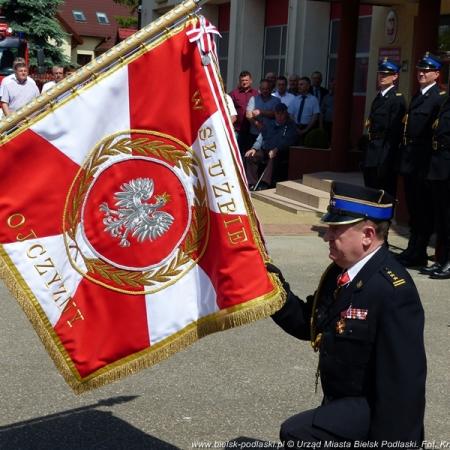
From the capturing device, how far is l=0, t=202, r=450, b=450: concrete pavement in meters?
5.14

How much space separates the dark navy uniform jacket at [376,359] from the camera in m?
3.46

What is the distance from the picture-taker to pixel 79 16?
81.2 metres

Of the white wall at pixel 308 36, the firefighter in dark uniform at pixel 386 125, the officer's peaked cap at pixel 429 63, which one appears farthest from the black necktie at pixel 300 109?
the officer's peaked cap at pixel 429 63

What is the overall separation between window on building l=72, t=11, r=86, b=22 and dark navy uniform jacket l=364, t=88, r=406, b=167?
73.2m

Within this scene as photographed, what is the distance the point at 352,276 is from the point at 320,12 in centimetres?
1711

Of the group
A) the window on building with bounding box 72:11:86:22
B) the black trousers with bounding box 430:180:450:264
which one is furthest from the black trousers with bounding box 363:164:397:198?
the window on building with bounding box 72:11:86:22

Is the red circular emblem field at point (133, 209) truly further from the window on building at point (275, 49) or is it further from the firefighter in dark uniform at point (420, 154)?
the window on building at point (275, 49)

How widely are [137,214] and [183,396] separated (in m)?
2.03

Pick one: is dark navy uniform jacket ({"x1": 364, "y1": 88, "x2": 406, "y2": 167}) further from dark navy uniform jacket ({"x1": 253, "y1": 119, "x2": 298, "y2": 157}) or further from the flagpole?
the flagpole

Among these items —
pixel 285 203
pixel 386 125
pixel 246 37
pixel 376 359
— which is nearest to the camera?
pixel 376 359

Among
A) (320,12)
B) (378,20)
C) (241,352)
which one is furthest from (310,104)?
(241,352)

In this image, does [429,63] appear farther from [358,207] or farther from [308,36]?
[308,36]

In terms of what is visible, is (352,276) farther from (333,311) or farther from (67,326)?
(67,326)

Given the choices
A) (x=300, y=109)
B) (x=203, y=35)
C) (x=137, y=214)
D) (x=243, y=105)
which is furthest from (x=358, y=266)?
(x=243, y=105)
